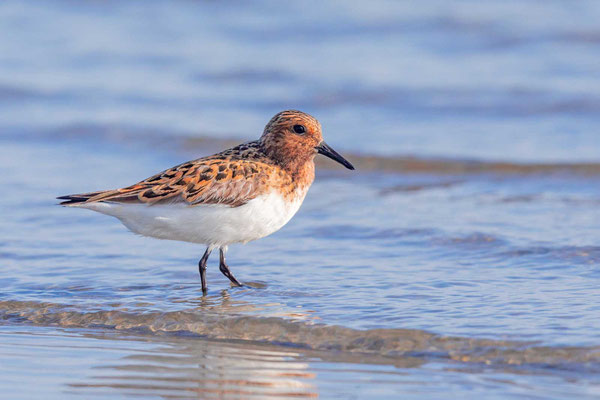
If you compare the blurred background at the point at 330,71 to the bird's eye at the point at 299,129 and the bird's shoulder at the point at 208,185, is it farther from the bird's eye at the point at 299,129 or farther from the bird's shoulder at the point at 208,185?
the bird's shoulder at the point at 208,185

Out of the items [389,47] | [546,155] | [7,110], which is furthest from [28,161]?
[389,47]

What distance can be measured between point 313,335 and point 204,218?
1.45 meters

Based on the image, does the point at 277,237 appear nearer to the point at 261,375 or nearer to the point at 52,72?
the point at 261,375

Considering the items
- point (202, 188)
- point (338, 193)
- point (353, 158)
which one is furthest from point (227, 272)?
point (353, 158)

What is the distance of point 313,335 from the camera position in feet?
21.2

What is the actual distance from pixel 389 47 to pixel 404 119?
3.85 meters

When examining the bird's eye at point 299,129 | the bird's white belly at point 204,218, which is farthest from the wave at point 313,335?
A: the bird's eye at point 299,129

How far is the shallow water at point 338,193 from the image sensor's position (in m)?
6.20

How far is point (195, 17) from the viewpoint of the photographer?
21.3 meters

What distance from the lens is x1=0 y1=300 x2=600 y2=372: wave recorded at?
5.91 metres

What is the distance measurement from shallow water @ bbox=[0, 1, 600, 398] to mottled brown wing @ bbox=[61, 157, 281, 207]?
0.75 m

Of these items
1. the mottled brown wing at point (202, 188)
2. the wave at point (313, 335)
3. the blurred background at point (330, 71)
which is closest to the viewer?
the wave at point (313, 335)

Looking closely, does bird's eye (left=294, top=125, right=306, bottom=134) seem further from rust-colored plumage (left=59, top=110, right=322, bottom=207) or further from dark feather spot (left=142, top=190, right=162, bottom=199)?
dark feather spot (left=142, top=190, right=162, bottom=199)

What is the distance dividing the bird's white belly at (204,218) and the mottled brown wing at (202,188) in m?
0.04
